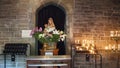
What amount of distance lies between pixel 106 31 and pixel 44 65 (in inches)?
97.9

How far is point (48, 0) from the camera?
25.5 feet

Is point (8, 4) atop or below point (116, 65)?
atop

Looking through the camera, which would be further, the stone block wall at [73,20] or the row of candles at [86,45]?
the stone block wall at [73,20]

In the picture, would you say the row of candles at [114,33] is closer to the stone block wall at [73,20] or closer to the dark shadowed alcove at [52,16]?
the stone block wall at [73,20]

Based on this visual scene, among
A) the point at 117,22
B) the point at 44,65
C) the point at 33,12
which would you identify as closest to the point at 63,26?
the point at 33,12

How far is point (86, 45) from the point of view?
7668 millimetres

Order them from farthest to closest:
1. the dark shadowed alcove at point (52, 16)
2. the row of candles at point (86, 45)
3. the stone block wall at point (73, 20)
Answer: the dark shadowed alcove at point (52, 16) → the stone block wall at point (73, 20) → the row of candles at point (86, 45)

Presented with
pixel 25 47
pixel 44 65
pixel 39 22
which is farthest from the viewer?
pixel 39 22

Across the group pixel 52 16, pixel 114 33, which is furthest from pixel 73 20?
pixel 114 33

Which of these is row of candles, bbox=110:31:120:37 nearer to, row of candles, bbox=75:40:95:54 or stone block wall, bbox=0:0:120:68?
stone block wall, bbox=0:0:120:68

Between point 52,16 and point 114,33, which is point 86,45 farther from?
point 52,16

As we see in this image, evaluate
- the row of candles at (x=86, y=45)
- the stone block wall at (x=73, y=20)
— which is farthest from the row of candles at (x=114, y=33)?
the row of candles at (x=86, y=45)

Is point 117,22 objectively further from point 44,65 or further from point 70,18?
point 44,65

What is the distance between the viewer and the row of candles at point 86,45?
7.55 metres
